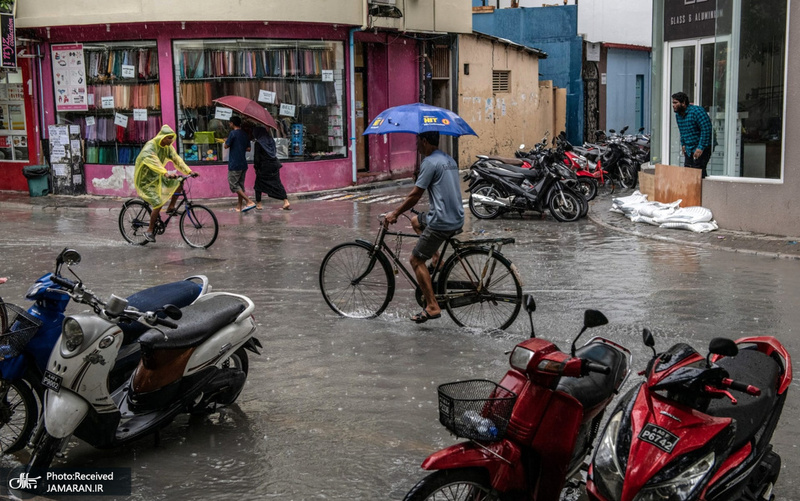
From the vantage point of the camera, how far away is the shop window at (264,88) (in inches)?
730

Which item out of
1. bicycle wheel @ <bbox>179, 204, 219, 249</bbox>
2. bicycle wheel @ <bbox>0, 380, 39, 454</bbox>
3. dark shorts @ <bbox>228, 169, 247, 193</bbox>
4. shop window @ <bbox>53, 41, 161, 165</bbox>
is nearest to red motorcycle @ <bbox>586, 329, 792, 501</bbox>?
bicycle wheel @ <bbox>0, 380, 39, 454</bbox>

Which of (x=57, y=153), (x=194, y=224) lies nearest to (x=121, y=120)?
(x=57, y=153)

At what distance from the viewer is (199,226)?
41.9ft

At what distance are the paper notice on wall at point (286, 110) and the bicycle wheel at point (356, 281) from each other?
11147mm

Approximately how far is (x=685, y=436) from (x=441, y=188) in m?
4.45

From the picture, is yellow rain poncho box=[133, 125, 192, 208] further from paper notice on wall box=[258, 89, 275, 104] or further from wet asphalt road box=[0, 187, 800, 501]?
paper notice on wall box=[258, 89, 275, 104]

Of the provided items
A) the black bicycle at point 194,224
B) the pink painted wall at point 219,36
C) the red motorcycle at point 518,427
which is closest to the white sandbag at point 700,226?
the black bicycle at point 194,224

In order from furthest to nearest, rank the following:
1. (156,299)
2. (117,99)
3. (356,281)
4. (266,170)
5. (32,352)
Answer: (117,99)
(266,170)
(356,281)
(156,299)
(32,352)

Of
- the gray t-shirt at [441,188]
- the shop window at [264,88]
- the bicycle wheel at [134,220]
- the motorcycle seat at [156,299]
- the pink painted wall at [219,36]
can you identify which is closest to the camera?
the motorcycle seat at [156,299]

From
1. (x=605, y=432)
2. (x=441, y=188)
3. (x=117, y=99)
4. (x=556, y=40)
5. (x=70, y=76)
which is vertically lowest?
(x=605, y=432)

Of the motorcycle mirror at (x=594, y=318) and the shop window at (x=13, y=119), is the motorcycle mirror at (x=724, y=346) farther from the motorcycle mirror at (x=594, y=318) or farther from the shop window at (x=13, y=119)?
the shop window at (x=13, y=119)

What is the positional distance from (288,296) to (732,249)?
6124 millimetres

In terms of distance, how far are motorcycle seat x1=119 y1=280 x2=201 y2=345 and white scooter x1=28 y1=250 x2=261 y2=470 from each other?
0.13m

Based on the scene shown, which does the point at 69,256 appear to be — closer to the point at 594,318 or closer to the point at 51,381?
the point at 51,381
